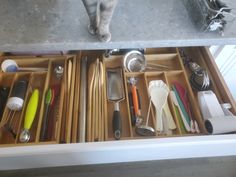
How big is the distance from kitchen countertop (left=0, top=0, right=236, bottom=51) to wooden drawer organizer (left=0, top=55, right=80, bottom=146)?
0.64ft

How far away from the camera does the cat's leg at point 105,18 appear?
0.47m

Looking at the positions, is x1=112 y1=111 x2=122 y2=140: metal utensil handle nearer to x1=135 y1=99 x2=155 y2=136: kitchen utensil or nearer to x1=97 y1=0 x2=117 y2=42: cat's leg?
x1=135 y1=99 x2=155 y2=136: kitchen utensil

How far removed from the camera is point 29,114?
→ 0.69m

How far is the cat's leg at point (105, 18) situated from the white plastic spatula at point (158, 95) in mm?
282

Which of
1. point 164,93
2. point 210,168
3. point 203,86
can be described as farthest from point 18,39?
point 210,168

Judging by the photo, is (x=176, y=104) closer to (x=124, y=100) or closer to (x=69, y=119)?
(x=124, y=100)

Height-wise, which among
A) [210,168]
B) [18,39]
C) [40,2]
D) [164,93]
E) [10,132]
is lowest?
[210,168]

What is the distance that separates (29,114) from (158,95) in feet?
1.40

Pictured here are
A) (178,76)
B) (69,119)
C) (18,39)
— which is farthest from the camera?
(178,76)

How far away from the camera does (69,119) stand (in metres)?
0.69

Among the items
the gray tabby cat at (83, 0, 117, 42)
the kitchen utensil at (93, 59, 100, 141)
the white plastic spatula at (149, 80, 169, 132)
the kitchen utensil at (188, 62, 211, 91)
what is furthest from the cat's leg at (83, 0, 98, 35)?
the kitchen utensil at (188, 62, 211, 91)

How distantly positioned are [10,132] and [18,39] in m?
0.29

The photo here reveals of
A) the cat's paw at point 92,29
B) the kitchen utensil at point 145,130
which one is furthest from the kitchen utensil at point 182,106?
the cat's paw at point 92,29

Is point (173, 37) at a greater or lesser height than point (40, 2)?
lesser
